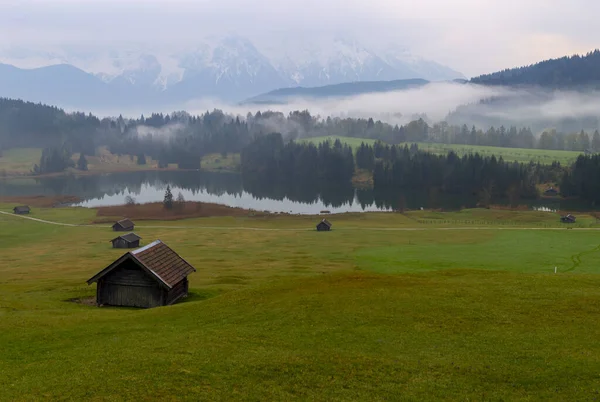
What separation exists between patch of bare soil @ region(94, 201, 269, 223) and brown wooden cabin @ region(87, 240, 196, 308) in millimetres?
111753

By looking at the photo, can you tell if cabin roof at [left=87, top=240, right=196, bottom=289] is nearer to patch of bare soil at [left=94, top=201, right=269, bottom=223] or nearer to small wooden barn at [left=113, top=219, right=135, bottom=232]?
small wooden barn at [left=113, top=219, right=135, bottom=232]

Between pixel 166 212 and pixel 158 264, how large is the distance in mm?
126854

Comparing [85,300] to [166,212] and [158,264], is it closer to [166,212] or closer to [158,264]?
[158,264]

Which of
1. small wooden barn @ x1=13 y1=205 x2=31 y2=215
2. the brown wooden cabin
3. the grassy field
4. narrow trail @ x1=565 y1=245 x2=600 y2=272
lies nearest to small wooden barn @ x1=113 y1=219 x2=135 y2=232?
small wooden barn @ x1=13 y1=205 x2=31 y2=215

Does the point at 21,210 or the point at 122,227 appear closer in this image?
the point at 122,227

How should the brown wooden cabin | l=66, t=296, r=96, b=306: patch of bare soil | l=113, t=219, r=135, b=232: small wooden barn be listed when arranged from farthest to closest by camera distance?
l=113, t=219, r=135, b=232: small wooden barn, l=66, t=296, r=96, b=306: patch of bare soil, the brown wooden cabin

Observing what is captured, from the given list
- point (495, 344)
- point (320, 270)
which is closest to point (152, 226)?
point (320, 270)

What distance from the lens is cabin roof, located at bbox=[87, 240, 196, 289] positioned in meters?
45.3

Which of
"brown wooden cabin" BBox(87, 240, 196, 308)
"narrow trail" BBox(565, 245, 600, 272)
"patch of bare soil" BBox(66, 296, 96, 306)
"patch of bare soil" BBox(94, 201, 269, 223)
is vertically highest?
"brown wooden cabin" BBox(87, 240, 196, 308)

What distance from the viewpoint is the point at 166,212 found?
558 ft

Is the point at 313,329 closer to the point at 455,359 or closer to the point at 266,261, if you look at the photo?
the point at 455,359

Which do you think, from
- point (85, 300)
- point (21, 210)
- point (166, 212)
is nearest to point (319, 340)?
point (85, 300)

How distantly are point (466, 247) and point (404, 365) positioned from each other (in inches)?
2583

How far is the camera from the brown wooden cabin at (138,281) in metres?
45.5
